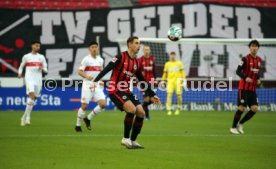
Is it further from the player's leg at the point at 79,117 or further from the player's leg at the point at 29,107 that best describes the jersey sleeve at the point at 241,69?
the player's leg at the point at 29,107

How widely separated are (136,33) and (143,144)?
1831cm

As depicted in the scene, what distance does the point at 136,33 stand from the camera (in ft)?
103

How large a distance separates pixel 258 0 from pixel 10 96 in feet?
50.2

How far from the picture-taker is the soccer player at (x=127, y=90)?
499 inches

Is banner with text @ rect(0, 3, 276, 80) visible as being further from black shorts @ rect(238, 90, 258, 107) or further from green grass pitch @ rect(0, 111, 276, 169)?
black shorts @ rect(238, 90, 258, 107)

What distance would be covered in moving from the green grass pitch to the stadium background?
9.64 metres

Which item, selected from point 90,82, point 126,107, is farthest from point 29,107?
point 126,107

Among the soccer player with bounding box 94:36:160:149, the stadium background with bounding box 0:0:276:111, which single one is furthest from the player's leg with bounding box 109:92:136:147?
the stadium background with bounding box 0:0:276:111

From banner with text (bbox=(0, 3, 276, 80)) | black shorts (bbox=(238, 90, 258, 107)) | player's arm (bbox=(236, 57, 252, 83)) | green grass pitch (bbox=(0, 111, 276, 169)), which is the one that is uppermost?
banner with text (bbox=(0, 3, 276, 80))

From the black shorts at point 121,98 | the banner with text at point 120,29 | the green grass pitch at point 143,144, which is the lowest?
the green grass pitch at point 143,144

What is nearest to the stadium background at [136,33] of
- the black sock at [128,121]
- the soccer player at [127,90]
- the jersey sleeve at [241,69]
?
the jersey sleeve at [241,69]

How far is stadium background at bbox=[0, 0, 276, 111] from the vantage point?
2914 cm

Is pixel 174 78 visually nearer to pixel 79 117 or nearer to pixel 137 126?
pixel 79 117

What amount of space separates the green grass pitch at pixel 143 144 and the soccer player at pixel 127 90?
45 cm
